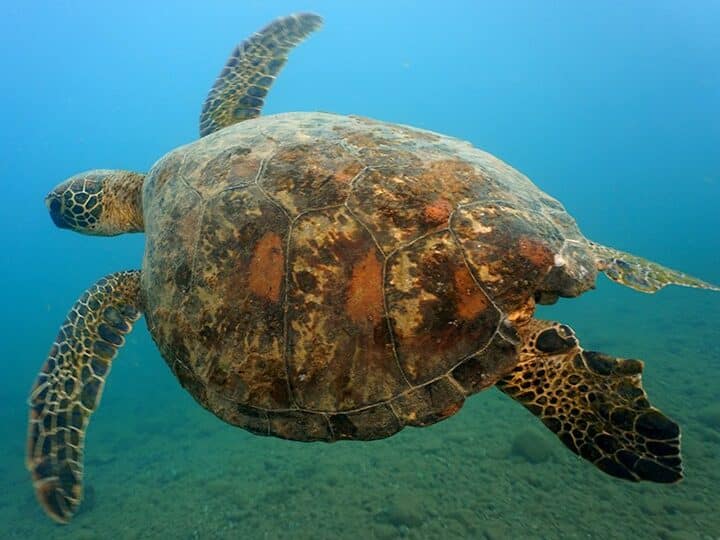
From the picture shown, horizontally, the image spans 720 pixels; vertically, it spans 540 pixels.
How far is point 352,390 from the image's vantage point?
2.62 m

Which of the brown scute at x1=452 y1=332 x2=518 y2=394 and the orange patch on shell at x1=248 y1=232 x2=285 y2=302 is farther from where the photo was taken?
the orange patch on shell at x1=248 y1=232 x2=285 y2=302

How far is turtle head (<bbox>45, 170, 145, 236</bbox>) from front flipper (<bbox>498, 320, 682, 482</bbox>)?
4.59m

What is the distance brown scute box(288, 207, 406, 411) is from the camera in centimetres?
257

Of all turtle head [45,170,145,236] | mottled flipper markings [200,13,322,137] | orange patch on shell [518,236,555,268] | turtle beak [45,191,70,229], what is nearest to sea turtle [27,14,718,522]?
orange patch on shell [518,236,555,268]

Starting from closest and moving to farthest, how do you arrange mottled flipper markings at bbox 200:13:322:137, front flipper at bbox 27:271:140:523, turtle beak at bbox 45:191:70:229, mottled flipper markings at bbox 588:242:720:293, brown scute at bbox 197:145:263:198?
1. mottled flipper markings at bbox 588:242:720:293
2. brown scute at bbox 197:145:263:198
3. front flipper at bbox 27:271:140:523
4. turtle beak at bbox 45:191:70:229
5. mottled flipper markings at bbox 200:13:322:137

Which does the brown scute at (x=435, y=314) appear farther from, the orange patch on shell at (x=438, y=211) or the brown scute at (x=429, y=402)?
the orange patch on shell at (x=438, y=211)

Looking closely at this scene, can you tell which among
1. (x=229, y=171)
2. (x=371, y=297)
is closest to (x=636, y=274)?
(x=371, y=297)

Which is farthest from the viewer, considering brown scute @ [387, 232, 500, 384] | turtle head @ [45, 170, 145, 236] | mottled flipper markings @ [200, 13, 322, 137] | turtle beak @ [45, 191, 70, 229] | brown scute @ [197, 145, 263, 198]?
mottled flipper markings @ [200, 13, 322, 137]

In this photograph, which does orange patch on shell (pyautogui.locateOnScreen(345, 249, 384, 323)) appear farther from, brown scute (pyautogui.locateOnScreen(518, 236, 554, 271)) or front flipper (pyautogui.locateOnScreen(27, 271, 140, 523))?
front flipper (pyautogui.locateOnScreen(27, 271, 140, 523))

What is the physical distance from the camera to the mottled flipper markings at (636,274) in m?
2.93

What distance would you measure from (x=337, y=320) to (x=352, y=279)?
0.91 feet

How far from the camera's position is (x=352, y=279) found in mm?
2605

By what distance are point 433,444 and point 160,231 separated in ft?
21.9

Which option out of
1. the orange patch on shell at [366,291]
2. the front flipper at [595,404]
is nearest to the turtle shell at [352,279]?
the orange patch on shell at [366,291]
